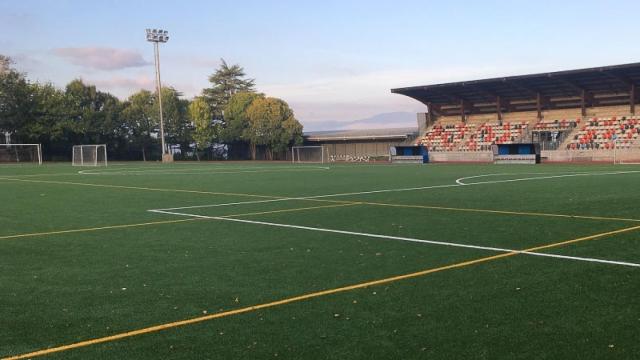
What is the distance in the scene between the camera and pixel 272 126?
7469 cm

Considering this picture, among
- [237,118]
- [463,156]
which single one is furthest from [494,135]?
[237,118]

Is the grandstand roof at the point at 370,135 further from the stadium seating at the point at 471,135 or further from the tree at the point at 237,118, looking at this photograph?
the tree at the point at 237,118

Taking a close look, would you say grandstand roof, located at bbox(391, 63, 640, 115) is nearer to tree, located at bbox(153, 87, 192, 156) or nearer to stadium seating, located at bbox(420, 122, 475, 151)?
stadium seating, located at bbox(420, 122, 475, 151)

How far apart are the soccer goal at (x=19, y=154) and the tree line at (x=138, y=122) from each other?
3.91 metres

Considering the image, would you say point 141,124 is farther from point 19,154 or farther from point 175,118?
point 19,154

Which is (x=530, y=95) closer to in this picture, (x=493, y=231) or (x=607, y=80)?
(x=607, y=80)

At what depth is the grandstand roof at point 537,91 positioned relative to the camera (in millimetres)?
51938

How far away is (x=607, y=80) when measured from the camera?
174 ft

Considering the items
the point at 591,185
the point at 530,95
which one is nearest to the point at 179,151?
the point at 530,95

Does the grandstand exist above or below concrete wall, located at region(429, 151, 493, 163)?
above

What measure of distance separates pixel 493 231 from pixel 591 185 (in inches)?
441

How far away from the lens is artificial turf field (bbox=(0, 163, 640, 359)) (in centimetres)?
488

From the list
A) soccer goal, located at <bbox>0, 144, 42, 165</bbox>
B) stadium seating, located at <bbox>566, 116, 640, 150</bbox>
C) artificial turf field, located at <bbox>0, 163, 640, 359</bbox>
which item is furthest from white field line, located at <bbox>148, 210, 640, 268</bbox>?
soccer goal, located at <bbox>0, 144, 42, 165</bbox>

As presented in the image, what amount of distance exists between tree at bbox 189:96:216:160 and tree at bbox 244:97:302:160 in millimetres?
6060
